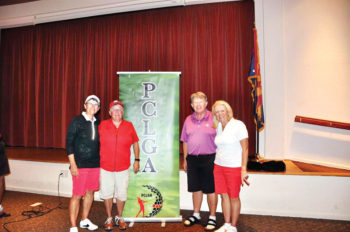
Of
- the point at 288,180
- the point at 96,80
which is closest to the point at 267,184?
the point at 288,180

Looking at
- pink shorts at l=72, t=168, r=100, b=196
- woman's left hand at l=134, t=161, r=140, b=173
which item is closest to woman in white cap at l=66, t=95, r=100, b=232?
pink shorts at l=72, t=168, r=100, b=196

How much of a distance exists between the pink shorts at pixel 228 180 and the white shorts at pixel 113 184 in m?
0.93

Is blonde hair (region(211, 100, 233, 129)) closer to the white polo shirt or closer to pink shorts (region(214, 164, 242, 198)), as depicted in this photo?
the white polo shirt

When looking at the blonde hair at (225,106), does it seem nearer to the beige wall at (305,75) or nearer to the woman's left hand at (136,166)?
the woman's left hand at (136,166)

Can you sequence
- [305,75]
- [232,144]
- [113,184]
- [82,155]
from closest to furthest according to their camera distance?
1. [232,144]
2. [82,155]
3. [113,184]
4. [305,75]

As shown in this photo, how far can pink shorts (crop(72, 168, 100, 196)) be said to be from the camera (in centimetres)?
213

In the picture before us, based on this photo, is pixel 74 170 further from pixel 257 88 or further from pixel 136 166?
pixel 257 88

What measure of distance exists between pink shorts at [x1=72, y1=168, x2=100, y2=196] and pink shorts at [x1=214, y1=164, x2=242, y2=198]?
1.20 metres

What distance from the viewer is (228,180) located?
6.73 ft

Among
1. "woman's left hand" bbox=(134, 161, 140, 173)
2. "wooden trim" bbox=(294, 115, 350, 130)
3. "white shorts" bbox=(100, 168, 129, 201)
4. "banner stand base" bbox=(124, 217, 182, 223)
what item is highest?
"wooden trim" bbox=(294, 115, 350, 130)

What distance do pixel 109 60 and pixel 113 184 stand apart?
3.24 metres

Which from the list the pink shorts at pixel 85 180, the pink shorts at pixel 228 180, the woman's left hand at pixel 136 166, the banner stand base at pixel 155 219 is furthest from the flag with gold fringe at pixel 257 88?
the pink shorts at pixel 85 180

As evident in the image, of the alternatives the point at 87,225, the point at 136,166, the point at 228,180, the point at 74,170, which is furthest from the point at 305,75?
the point at 87,225

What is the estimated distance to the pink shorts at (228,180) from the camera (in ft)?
6.67
